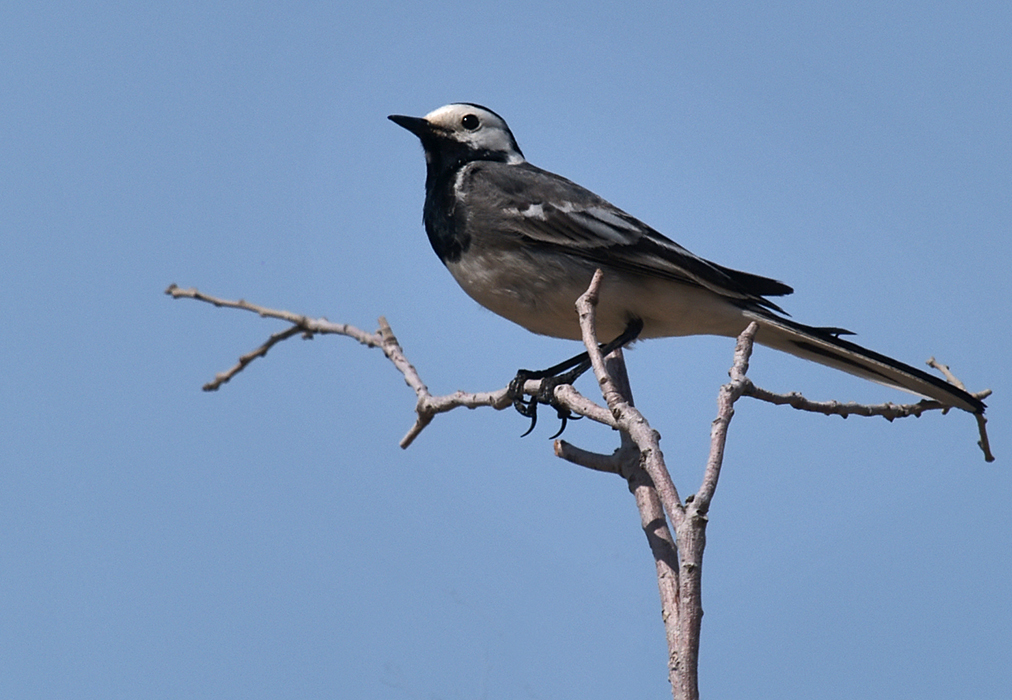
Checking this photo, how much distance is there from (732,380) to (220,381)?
274 cm

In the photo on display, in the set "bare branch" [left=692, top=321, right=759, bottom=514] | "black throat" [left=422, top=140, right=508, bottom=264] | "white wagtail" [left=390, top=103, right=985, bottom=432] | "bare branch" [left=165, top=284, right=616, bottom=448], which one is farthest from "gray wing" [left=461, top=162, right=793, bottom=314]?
"bare branch" [left=692, top=321, right=759, bottom=514]

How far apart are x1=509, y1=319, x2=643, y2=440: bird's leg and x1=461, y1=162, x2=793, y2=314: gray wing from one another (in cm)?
39

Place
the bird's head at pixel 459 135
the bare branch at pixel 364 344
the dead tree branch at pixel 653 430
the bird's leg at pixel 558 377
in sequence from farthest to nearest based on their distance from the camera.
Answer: the bird's head at pixel 459 135, the bird's leg at pixel 558 377, the bare branch at pixel 364 344, the dead tree branch at pixel 653 430

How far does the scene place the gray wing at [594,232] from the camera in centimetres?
604

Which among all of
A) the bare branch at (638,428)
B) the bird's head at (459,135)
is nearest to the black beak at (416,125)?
the bird's head at (459,135)

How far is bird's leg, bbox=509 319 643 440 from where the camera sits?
218 inches

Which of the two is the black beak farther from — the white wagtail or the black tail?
the black tail

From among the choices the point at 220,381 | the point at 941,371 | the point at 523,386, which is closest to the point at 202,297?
the point at 220,381

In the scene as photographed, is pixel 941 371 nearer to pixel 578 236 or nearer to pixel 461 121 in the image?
pixel 578 236

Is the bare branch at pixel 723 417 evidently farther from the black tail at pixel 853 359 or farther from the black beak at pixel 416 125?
the black beak at pixel 416 125

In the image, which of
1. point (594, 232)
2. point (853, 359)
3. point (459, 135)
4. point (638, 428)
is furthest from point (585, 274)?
point (638, 428)

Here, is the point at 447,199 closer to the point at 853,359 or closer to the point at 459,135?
the point at 459,135

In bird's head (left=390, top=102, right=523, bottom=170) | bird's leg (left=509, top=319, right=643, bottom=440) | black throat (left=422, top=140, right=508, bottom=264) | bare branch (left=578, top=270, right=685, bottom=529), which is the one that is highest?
bird's head (left=390, top=102, right=523, bottom=170)

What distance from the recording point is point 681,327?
20.7 feet
